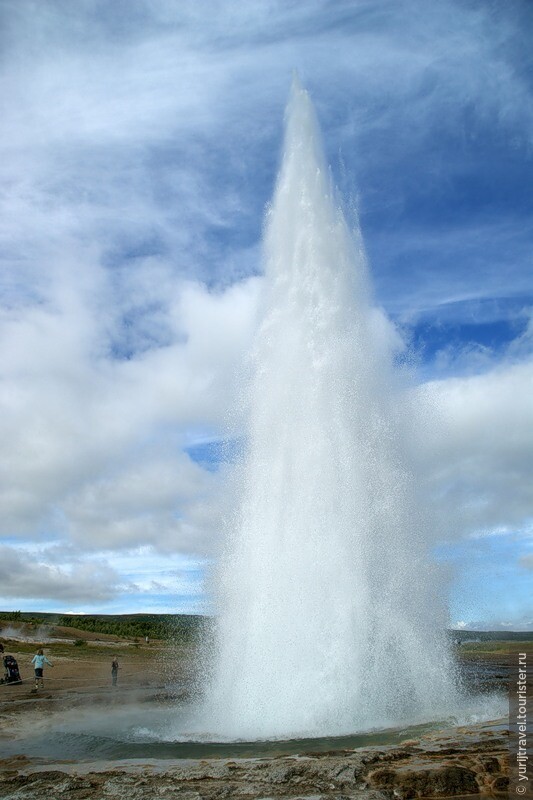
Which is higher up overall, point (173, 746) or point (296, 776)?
point (296, 776)

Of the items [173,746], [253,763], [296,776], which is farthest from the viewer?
[173,746]

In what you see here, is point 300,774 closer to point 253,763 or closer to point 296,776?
point 296,776

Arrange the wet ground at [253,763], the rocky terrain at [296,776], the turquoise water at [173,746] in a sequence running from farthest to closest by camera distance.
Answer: the turquoise water at [173,746], the wet ground at [253,763], the rocky terrain at [296,776]

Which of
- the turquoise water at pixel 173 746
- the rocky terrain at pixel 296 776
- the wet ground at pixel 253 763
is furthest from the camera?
the turquoise water at pixel 173 746

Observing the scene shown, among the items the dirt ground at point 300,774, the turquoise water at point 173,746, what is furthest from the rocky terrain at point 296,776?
the turquoise water at point 173,746

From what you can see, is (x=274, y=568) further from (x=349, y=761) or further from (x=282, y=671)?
(x=349, y=761)

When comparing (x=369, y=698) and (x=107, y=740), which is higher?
(x=369, y=698)

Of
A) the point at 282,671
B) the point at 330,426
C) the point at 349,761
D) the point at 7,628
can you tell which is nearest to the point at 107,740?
the point at 282,671

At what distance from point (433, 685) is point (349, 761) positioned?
6.41 metres

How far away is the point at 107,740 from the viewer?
1355cm

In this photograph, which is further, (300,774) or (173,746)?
(173,746)

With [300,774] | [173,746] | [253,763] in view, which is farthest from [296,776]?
[173,746]

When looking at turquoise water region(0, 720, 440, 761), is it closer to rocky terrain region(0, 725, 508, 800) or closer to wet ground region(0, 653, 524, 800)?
wet ground region(0, 653, 524, 800)

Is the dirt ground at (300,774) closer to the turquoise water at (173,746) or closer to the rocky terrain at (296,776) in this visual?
the rocky terrain at (296,776)
